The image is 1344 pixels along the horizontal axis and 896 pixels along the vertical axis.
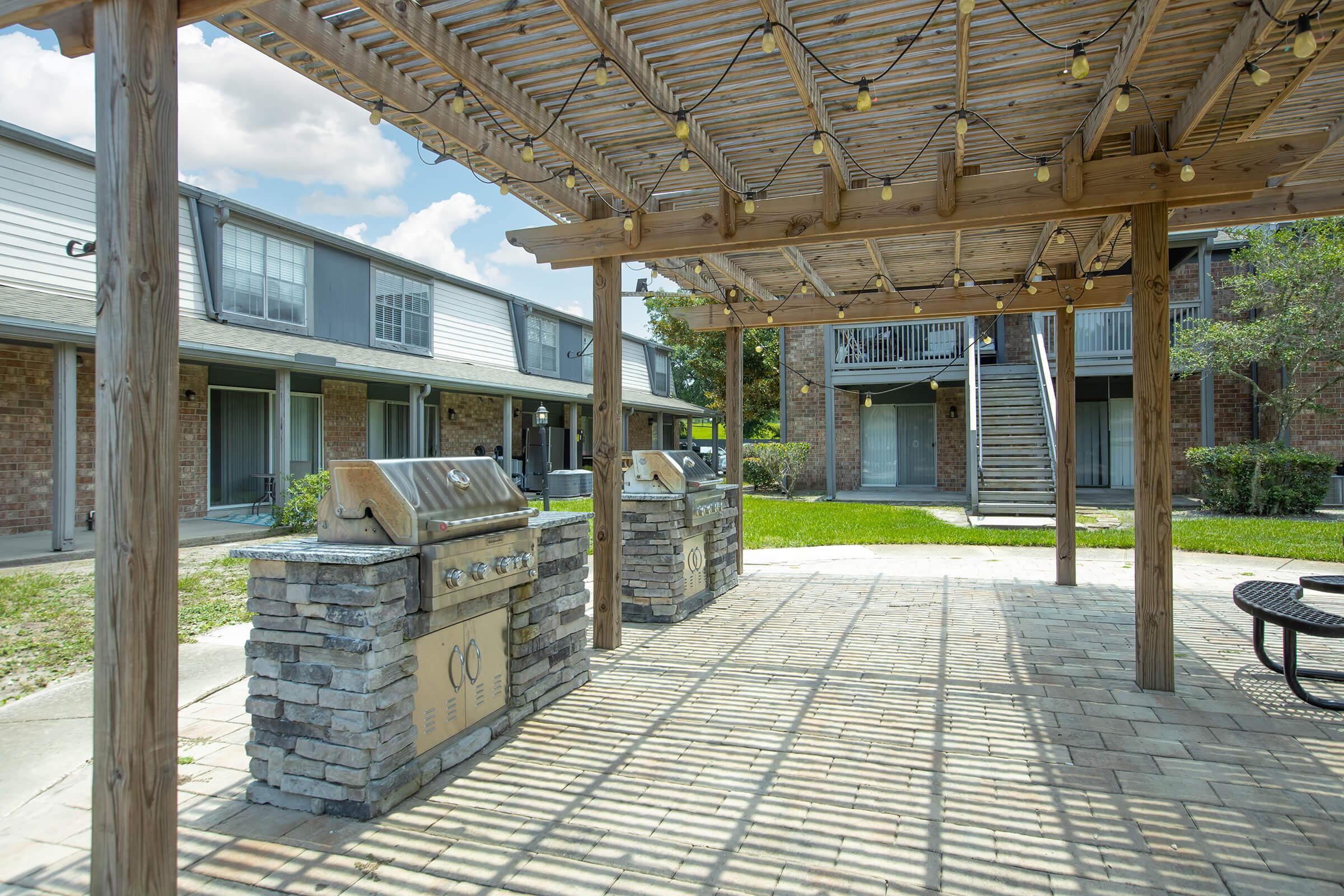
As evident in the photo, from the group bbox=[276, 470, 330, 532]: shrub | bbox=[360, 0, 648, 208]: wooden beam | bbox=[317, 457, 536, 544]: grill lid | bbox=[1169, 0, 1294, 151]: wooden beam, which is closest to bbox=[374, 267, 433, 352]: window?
bbox=[276, 470, 330, 532]: shrub

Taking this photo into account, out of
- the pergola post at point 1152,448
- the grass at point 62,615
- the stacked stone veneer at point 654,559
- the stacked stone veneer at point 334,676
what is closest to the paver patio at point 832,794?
the stacked stone veneer at point 334,676

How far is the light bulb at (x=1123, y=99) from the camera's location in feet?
10.6

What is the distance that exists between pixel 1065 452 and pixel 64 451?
414 inches

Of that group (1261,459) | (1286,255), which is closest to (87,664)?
(1261,459)

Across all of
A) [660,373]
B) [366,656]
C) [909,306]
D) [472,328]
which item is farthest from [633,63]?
[660,373]

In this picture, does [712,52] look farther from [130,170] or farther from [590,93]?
[130,170]

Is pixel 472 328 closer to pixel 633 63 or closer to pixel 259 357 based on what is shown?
pixel 259 357

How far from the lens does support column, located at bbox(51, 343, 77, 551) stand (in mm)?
8477

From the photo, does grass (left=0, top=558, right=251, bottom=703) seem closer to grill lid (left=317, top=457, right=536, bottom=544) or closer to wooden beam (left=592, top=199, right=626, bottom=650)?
grill lid (left=317, top=457, right=536, bottom=544)

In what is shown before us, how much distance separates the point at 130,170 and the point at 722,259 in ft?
15.8

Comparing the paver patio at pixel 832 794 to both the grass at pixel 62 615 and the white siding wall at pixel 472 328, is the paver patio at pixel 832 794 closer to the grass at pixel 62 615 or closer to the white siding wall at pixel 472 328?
the grass at pixel 62 615

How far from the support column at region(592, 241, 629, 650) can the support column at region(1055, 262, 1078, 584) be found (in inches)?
170

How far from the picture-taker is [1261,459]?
39.4 ft

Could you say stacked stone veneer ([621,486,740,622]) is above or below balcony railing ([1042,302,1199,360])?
below
